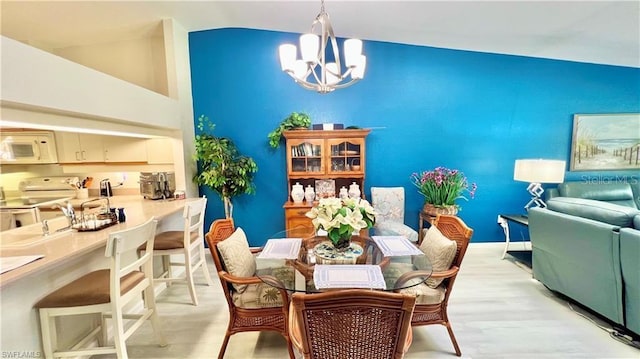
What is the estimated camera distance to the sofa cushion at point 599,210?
2068 millimetres

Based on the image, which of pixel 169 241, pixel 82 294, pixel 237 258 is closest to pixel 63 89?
pixel 82 294

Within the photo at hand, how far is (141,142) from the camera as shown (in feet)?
11.9

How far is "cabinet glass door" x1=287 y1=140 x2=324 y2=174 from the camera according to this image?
3.79 metres

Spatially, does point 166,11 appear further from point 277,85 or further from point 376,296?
point 376,296

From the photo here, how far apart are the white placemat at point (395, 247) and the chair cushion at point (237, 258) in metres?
0.96

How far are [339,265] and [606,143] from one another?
187 inches

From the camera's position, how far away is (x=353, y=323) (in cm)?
115

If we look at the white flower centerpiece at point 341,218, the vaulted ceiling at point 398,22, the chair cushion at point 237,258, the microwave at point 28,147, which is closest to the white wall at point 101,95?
the vaulted ceiling at point 398,22

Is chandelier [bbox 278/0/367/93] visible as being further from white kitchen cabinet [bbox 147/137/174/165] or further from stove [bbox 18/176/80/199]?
stove [bbox 18/176/80/199]

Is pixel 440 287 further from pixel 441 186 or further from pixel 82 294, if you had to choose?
pixel 82 294

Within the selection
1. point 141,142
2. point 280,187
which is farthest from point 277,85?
point 141,142

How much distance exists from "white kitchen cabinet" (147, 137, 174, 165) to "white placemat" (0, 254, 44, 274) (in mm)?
2169

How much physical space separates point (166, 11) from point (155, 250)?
2603 millimetres

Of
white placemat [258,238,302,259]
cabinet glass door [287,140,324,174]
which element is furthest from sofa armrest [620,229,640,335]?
cabinet glass door [287,140,324,174]
